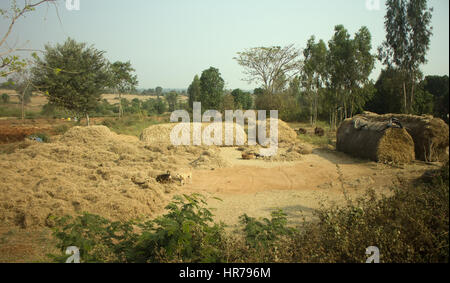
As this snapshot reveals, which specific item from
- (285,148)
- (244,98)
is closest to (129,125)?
(285,148)

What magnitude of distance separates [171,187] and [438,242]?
4.67 meters

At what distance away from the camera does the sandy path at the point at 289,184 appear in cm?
465

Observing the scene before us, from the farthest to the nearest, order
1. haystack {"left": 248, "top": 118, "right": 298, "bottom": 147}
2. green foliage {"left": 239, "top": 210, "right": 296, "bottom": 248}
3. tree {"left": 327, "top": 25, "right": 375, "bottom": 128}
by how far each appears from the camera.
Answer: tree {"left": 327, "top": 25, "right": 375, "bottom": 128}, haystack {"left": 248, "top": 118, "right": 298, "bottom": 147}, green foliage {"left": 239, "top": 210, "right": 296, "bottom": 248}

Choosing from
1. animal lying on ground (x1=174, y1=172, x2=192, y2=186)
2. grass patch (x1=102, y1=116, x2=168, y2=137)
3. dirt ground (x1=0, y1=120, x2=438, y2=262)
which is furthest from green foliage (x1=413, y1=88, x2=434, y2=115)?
grass patch (x1=102, y1=116, x2=168, y2=137)

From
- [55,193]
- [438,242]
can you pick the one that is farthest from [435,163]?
[55,193]

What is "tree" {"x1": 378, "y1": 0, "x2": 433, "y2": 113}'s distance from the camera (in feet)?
47.0

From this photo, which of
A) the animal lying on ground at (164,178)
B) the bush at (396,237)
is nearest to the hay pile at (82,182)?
the animal lying on ground at (164,178)

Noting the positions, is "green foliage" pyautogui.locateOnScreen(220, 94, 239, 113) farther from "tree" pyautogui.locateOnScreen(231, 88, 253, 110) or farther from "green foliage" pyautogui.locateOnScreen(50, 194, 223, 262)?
"green foliage" pyautogui.locateOnScreen(50, 194, 223, 262)

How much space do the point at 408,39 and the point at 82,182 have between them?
17.1 m

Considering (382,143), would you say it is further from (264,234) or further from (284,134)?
(264,234)

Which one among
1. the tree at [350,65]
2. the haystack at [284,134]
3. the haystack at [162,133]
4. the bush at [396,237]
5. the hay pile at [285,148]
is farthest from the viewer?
the tree at [350,65]

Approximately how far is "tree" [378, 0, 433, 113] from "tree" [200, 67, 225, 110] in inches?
516

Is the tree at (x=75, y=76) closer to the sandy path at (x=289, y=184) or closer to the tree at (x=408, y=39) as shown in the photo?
the sandy path at (x=289, y=184)

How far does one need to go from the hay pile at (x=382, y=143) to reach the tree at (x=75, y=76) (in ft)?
36.4
